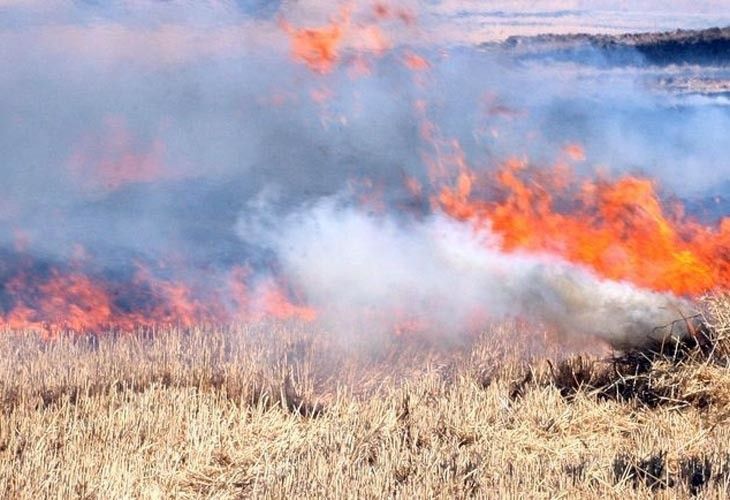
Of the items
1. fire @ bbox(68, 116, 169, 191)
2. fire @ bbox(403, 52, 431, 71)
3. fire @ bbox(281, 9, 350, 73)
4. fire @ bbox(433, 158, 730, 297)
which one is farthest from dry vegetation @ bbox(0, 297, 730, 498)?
fire @ bbox(281, 9, 350, 73)

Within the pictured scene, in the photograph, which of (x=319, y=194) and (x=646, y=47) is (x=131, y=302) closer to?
(x=319, y=194)

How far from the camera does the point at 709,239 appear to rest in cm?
1447

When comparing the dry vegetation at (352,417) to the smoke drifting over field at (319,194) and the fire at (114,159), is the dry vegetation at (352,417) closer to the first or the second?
the smoke drifting over field at (319,194)

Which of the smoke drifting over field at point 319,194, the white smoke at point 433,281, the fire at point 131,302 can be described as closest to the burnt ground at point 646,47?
the smoke drifting over field at point 319,194

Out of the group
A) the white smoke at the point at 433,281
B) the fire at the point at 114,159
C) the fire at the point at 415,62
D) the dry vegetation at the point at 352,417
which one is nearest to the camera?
the dry vegetation at the point at 352,417

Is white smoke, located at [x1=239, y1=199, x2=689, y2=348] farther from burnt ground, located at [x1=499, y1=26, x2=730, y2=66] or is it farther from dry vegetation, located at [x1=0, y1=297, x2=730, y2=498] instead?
burnt ground, located at [x1=499, y1=26, x2=730, y2=66]

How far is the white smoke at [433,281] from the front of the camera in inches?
500

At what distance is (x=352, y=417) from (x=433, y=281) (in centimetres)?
466

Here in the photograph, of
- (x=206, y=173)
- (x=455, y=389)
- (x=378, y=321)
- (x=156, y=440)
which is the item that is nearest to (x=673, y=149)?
(x=206, y=173)

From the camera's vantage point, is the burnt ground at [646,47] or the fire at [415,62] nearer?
the fire at [415,62]

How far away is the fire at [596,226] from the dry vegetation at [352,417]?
161 cm

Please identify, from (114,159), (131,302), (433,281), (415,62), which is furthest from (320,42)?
(131,302)

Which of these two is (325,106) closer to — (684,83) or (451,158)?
(451,158)

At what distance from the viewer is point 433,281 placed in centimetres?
1418
